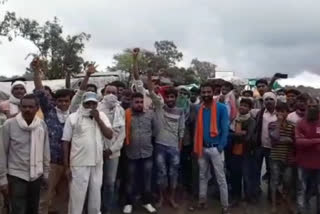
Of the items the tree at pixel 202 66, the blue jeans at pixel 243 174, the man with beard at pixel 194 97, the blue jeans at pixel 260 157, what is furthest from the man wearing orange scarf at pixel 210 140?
the tree at pixel 202 66

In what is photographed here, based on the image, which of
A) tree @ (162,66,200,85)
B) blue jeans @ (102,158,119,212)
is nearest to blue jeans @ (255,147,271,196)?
blue jeans @ (102,158,119,212)

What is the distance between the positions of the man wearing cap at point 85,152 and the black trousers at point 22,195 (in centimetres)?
61

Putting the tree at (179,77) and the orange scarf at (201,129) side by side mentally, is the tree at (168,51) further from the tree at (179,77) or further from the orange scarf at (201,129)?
the orange scarf at (201,129)

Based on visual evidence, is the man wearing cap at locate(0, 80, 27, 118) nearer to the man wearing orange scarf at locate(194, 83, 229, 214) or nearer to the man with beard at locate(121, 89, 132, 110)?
the man with beard at locate(121, 89, 132, 110)

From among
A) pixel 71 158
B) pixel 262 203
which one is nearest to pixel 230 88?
pixel 262 203

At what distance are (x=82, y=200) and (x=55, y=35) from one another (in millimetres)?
34847

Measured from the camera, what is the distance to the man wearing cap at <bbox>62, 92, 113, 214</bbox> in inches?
258

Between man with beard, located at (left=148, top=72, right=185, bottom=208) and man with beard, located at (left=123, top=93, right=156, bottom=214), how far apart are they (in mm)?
143

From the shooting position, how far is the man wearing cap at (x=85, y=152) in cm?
655

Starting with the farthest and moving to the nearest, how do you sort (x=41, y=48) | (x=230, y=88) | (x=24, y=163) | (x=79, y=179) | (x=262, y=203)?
(x=41, y=48) → (x=230, y=88) → (x=262, y=203) → (x=79, y=179) → (x=24, y=163)

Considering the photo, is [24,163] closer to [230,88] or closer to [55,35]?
[230,88]

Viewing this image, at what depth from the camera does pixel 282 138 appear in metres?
7.79

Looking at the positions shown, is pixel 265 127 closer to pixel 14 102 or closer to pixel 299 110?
pixel 299 110

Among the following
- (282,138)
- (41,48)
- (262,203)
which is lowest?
(262,203)
